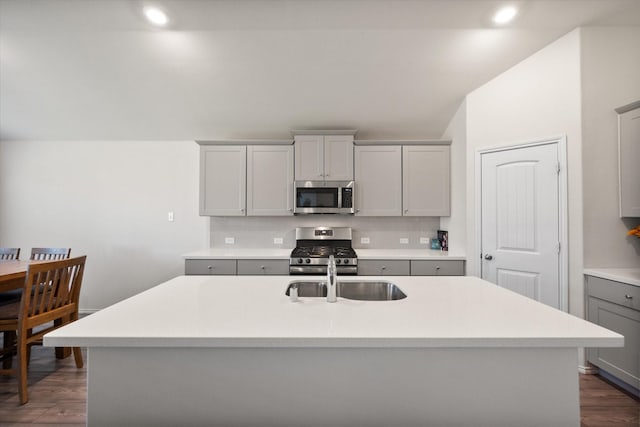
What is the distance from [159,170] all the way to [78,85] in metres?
1.20

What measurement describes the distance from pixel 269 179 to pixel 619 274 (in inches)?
124

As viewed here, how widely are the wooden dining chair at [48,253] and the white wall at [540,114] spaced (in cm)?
417

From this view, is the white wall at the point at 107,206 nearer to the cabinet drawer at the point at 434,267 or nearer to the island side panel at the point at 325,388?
the cabinet drawer at the point at 434,267

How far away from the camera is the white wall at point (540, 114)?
7.80 ft

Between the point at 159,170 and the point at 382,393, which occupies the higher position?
the point at 159,170

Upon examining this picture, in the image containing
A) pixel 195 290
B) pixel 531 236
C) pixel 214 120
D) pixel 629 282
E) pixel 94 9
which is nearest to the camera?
pixel 195 290

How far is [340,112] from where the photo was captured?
3.40 meters

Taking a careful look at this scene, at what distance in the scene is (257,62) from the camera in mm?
2781

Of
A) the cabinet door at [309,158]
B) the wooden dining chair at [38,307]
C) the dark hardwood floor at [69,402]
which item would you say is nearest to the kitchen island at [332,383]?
the dark hardwood floor at [69,402]

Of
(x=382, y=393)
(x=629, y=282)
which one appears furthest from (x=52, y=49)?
(x=629, y=282)

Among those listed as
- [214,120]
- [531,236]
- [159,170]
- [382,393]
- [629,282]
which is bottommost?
[382,393]

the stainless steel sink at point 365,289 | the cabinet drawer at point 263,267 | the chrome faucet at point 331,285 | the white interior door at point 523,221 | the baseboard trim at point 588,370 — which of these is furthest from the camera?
the cabinet drawer at point 263,267

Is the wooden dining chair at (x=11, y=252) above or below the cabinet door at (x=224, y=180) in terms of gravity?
below

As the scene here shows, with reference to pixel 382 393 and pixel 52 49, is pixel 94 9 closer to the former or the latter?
pixel 52 49
